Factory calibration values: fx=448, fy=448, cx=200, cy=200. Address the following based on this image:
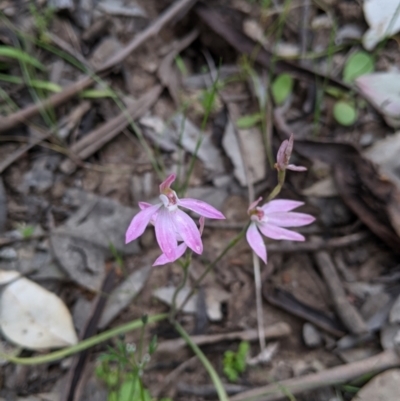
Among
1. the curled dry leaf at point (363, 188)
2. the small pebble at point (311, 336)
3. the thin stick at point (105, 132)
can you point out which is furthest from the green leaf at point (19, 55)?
the small pebble at point (311, 336)

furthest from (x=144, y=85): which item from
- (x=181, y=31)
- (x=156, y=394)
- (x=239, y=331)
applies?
(x=156, y=394)

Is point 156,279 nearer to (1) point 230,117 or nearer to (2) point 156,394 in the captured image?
(2) point 156,394

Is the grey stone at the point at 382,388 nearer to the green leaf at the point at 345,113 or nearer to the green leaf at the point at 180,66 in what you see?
the green leaf at the point at 345,113

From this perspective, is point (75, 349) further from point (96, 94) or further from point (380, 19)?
point (380, 19)

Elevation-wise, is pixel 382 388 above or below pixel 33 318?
below

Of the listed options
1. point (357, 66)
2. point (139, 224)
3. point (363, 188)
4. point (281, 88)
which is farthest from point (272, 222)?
point (357, 66)

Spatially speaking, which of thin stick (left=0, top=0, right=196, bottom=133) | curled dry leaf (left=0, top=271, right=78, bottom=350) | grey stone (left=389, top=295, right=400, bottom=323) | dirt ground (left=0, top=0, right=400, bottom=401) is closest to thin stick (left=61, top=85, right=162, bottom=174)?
dirt ground (left=0, top=0, right=400, bottom=401)

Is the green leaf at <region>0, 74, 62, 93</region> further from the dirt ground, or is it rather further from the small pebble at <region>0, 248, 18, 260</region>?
the small pebble at <region>0, 248, 18, 260</region>

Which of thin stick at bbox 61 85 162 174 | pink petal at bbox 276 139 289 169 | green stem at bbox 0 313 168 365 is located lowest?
green stem at bbox 0 313 168 365
